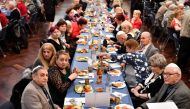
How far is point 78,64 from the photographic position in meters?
4.88

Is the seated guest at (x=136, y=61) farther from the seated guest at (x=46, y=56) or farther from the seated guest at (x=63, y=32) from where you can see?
the seated guest at (x=63, y=32)

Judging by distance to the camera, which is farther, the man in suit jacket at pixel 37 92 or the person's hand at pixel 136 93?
the person's hand at pixel 136 93

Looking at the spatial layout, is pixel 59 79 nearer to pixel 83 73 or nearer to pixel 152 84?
pixel 83 73

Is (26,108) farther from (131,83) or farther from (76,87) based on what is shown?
(131,83)

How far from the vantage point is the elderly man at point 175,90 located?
3.31 metres

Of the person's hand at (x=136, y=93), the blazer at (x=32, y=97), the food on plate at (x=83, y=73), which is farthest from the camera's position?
the food on plate at (x=83, y=73)

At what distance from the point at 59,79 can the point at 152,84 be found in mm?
1228

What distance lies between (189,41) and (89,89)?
3762 millimetres

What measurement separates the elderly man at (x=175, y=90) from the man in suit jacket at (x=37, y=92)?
1365 millimetres

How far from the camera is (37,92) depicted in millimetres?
3342

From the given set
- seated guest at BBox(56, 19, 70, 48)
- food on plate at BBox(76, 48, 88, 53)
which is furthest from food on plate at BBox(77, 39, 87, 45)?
food on plate at BBox(76, 48, 88, 53)

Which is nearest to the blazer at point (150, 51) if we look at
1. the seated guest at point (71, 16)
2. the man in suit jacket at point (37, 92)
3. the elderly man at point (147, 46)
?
the elderly man at point (147, 46)

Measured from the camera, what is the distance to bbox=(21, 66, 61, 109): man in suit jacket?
10.7ft

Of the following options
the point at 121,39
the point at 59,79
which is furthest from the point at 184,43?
the point at 59,79
